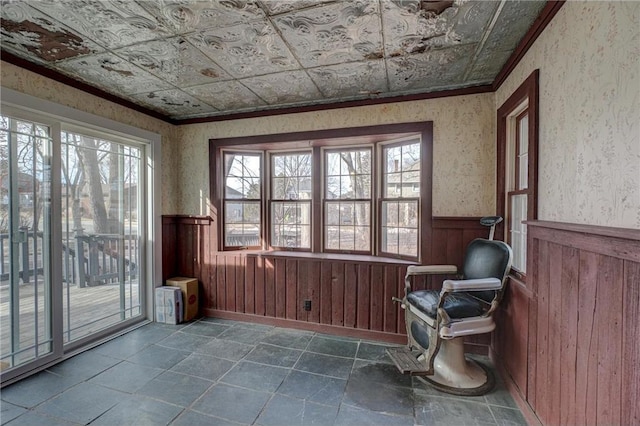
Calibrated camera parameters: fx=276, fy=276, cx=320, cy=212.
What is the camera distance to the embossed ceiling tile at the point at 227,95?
103 inches

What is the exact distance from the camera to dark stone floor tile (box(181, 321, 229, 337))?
297 cm

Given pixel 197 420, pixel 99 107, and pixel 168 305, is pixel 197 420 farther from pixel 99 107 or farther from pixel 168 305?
Result: pixel 99 107

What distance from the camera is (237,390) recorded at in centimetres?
203

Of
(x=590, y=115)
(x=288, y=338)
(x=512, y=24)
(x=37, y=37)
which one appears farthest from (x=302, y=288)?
(x=37, y=37)

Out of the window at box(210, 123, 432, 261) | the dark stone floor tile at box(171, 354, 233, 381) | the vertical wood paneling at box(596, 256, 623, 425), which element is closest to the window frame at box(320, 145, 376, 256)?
the window at box(210, 123, 432, 261)

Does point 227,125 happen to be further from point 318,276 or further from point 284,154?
point 318,276

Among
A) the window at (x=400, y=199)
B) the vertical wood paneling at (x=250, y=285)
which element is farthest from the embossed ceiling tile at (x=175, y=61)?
the vertical wood paneling at (x=250, y=285)

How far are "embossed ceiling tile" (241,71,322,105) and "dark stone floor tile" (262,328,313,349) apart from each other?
8.21 ft

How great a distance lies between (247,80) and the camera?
2494mm

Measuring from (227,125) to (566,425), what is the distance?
12.3 ft

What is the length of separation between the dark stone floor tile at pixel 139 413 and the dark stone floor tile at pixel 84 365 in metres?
0.60

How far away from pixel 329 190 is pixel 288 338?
1696mm

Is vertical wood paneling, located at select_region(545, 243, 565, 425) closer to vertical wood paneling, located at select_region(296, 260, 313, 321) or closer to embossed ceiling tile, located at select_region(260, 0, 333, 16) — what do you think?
embossed ceiling tile, located at select_region(260, 0, 333, 16)

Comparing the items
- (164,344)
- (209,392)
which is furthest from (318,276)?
(164,344)
